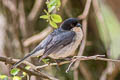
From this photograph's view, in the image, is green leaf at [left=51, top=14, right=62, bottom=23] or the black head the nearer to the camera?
green leaf at [left=51, top=14, right=62, bottom=23]

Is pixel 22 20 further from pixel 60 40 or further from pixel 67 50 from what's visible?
pixel 67 50

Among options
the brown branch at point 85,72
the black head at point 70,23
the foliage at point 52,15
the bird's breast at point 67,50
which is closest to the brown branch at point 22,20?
the brown branch at point 85,72

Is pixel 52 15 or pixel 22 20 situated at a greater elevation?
pixel 52 15

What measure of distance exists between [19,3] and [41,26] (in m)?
0.76

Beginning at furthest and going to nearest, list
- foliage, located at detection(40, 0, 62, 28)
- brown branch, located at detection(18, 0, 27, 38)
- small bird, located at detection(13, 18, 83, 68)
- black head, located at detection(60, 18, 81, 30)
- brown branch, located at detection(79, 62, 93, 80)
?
1. brown branch, located at detection(79, 62, 93, 80)
2. brown branch, located at detection(18, 0, 27, 38)
3. black head, located at detection(60, 18, 81, 30)
4. small bird, located at detection(13, 18, 83, 68)
5. foliage, located at detection(40, 0, 62, 28)

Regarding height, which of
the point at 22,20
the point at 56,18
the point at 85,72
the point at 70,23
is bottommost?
the point at 85,72

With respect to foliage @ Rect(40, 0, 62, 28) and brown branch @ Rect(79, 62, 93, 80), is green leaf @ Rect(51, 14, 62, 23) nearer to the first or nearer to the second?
foliage @ Rect(40, 0, 62, 28)

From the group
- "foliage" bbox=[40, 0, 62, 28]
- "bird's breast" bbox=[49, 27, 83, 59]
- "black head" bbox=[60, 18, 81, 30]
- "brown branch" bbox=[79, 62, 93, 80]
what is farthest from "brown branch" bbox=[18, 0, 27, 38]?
"foliage" bbox=[40, 0, 62, 28]

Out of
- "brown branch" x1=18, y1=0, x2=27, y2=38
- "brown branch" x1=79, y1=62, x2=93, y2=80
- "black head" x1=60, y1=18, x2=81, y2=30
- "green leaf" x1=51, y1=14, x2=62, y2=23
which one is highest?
"green leaf" x1=51, y1=14, x2=62, y2=23

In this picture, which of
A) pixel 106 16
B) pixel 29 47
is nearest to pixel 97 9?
pixel 106 16

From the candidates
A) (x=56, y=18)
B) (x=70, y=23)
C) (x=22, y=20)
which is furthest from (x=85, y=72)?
(x=56, y=18)

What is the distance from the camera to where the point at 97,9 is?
4.06 m

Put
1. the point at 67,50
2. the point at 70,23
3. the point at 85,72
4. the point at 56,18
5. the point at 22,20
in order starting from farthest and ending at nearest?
the point at 85,72 < the point at 22,20 < the point at 70,23 < the point at 67,50 < the point at 56,18

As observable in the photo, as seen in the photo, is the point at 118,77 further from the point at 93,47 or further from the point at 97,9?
the point at 97,9
